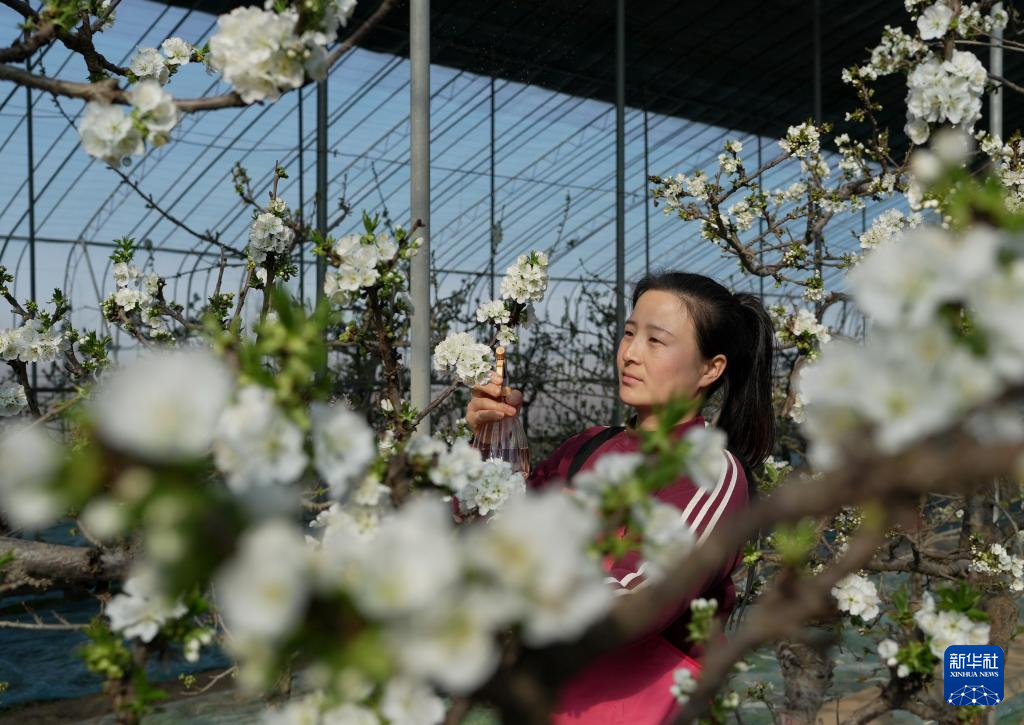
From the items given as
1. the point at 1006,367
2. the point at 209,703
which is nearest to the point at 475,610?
the point at 1006,367

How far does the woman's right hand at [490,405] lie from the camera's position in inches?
71.1

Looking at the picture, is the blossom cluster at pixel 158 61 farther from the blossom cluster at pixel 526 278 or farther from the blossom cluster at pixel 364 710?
the blossom cluster at pixel 364 710

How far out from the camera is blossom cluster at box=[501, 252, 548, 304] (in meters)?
1.85

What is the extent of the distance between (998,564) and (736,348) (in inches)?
44.7

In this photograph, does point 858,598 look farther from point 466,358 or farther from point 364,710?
point 364,710

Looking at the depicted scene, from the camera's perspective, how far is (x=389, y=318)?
1516mm

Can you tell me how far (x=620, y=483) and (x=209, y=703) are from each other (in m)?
4.07

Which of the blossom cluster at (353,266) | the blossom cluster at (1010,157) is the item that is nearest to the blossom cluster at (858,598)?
the blossom cluster at (353,266)

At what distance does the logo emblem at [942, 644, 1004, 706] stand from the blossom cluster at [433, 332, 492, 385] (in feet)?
2.93

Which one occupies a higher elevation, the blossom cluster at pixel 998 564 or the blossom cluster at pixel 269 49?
the blossom cluster at pixel 269 49

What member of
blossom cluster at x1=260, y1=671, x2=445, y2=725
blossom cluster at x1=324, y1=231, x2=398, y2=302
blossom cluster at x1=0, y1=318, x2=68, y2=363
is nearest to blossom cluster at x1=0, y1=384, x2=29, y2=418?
blossom cluster at x1=0, y1=318, x2=68, y2=363

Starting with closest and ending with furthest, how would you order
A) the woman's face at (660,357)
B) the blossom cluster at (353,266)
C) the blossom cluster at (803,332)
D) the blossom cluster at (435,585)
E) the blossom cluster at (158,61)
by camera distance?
the blossom cluster at (435,585) → the blossom cluster at (353,266) → the blossom cluster at (158,61) → the woman's face at (660,357) → the blossom cluster at (803,332)

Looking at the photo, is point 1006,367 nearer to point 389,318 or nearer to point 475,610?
point 475,610

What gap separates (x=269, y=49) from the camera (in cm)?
94
